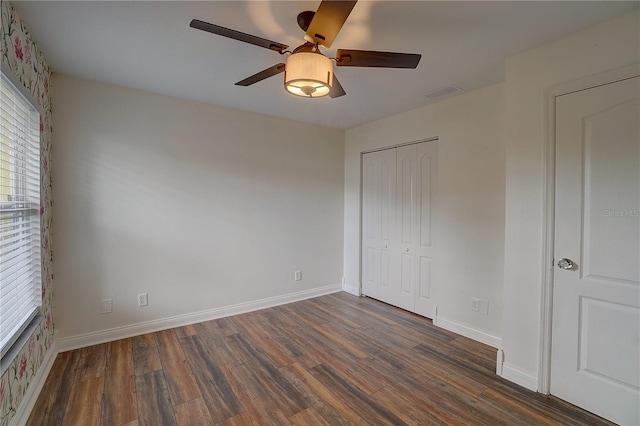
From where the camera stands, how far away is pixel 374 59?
159cm

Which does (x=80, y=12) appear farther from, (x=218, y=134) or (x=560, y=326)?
(x=560, y=326)

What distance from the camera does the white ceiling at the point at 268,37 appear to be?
1627mm

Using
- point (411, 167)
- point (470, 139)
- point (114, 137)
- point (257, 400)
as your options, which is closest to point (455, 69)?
point (470, 139)

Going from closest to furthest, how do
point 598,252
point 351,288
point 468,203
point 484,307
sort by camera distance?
point 598,252 → point 484,307 → point 468,203 → point 351,288

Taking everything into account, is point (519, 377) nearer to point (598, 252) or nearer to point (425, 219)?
point (598, 252)

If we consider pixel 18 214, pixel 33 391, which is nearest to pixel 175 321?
pixel 33 391

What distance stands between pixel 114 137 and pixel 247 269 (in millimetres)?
1936

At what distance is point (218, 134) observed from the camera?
3.26 meters

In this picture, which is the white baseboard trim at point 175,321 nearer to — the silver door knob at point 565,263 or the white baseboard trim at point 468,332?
the white baseboard trim at point 468,332

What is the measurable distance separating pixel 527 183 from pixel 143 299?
356cm

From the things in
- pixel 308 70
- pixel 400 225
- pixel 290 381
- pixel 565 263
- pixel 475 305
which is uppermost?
pixel 308 70

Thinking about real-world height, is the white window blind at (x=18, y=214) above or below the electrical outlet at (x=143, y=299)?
above

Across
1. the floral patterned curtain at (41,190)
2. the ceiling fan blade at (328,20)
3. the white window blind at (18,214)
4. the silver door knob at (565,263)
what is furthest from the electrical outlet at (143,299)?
the silver door knob at (565,263)

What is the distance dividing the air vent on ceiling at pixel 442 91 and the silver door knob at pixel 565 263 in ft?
5.61
